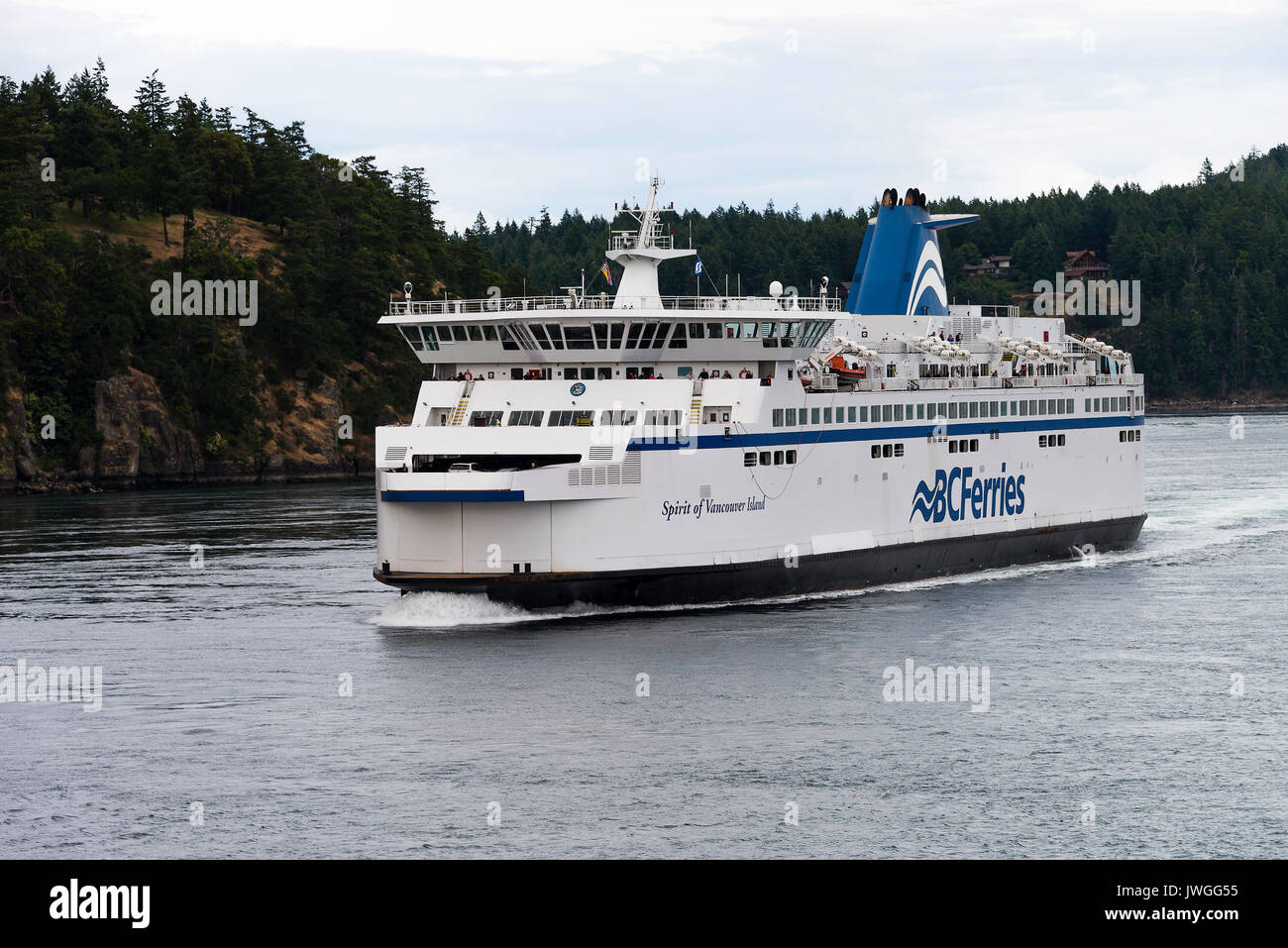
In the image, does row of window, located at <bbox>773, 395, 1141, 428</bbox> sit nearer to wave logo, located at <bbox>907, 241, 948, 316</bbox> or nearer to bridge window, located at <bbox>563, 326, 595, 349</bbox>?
bridge window, located at <bbox>563, 326, 595, 349</bbox>

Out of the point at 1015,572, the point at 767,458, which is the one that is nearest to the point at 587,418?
the point at 767,458

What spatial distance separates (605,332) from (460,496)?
6983mm

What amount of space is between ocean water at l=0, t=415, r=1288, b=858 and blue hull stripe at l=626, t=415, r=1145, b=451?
4.24 m

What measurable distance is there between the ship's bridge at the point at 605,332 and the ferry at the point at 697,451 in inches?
2.4

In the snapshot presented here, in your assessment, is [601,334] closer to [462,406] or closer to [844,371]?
[462,406]

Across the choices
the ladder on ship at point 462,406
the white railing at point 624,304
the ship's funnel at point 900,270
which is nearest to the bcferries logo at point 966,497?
the ship's funnel at point 900,270

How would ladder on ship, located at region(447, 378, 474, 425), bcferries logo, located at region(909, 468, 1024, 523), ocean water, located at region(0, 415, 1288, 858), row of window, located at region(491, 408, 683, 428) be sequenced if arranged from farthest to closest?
bcferries logo, located at region(909, 468, 1024, 523), ladder on ship, located at region(447, 378, 474, 425), row of window, located at region(491, 408, 683, 428), ocean water, located at region(0, 415, 1288, 858)

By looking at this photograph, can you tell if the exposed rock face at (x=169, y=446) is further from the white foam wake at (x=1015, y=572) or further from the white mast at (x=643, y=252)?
the white foam wake at (x=1015, y=572)

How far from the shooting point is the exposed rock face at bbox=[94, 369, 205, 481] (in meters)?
96.5

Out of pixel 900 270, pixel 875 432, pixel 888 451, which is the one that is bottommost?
pixel 888 451

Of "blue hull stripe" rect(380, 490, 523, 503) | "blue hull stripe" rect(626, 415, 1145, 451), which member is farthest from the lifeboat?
"blue hull stripe" rect(380, 490, 523, 503)

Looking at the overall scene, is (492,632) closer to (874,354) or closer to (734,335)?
(734,335)

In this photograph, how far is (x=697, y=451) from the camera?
42.0 metres
